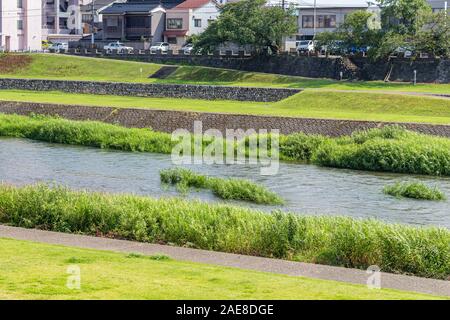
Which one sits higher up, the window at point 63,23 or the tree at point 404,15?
the window at point 63,23

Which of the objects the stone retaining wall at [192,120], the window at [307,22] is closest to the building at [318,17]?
the window at [307,22]

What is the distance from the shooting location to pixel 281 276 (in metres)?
14.3

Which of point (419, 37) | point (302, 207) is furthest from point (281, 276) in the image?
point (419, 37)

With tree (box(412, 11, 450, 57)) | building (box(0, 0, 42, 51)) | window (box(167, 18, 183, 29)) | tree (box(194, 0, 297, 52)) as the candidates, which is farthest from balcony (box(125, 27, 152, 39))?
tree (box(412, 11, 450, 57))

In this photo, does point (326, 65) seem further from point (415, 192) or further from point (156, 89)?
point (415, 192)

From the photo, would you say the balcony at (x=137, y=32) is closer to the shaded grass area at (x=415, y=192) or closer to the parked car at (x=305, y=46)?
the parked car at (x=305, y=46)

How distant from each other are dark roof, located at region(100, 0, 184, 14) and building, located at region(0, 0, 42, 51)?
26.9 feet

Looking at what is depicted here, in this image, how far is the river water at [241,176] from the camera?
26.3 meters

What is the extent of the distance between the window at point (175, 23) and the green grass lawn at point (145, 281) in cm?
8210

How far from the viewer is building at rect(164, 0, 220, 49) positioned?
9575 cm

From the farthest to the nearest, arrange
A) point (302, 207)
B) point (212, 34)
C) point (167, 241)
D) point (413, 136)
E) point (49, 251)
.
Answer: point (212, 34) < point (413, 136) < point (302, 207) < point (167, 241) < point (49, 251)

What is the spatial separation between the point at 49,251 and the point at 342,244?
5.44 metres

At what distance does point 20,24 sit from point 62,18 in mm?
19097
